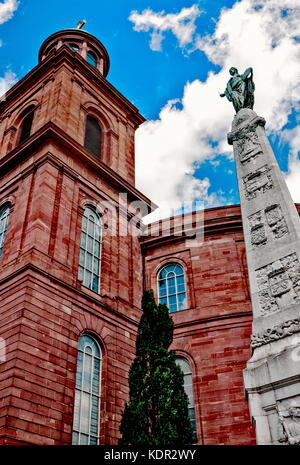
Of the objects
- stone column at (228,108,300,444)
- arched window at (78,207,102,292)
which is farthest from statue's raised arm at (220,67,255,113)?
arched window at (78,207,102,292)

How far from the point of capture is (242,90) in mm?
10336

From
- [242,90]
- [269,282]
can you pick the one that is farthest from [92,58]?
[269,282]

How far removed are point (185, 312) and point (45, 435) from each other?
26.9ft

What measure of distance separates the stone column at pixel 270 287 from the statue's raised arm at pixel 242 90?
40.5 inches

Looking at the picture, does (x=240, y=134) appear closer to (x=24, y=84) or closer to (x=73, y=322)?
(x=73, y=322)

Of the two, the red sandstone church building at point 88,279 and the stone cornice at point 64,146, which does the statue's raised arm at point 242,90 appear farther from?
the stone cornice at point 64,146

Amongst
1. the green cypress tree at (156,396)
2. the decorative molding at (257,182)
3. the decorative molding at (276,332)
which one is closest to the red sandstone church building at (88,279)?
the green cypress tree at (156,396)

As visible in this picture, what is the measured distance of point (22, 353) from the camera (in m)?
12.6

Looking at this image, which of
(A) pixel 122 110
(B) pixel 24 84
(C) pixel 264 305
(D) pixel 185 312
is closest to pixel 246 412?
(D) pixel 185 312

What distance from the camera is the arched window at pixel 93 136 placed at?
2225cm

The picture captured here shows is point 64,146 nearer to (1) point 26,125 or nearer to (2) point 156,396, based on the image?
(1) point 26,125

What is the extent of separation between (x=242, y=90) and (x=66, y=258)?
8826mm

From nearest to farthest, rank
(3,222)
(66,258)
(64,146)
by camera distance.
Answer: (66,258) → (3,222) → (64,146)
